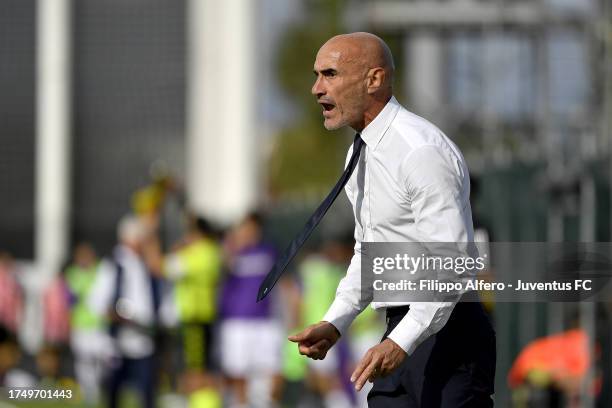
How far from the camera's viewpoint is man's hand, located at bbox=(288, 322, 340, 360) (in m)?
5.42

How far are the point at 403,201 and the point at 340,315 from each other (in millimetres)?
535

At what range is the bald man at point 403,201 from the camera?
520 cm

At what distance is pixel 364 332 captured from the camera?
15789mm

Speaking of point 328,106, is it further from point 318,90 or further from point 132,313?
point 132,313

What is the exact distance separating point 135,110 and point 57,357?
14769mm

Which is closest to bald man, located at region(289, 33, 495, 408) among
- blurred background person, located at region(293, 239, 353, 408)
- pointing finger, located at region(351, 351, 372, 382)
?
pointing finger, located at region(351, 351, 372, 382)

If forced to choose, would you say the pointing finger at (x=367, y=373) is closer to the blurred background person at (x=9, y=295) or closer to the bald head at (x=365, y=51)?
the bald head at (x=365, y=51)

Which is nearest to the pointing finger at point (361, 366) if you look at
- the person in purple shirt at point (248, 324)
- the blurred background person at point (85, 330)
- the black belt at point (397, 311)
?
the black belt at point (397, 311)

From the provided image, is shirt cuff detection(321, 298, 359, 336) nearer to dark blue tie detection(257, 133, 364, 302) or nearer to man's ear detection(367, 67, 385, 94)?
dark blue tie detection(257, 133, 364, 302)

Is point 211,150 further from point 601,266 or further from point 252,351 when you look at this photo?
point 601,266

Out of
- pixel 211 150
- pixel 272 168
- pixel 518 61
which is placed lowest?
pixel 272 168

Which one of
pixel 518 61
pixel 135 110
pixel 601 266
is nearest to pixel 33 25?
pixel 135 110

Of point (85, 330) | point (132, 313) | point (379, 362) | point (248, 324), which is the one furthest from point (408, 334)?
point (85, 330)

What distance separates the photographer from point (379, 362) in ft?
16.5
